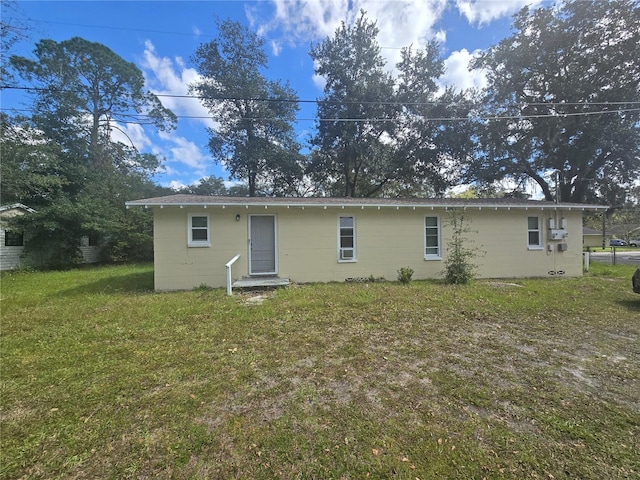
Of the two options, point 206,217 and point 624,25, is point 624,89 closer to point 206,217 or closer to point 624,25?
point 624,25

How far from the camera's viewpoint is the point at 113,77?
21.0 metres

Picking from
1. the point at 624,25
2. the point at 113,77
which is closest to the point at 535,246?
the point at 624,25

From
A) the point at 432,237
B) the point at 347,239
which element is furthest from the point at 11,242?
the point at 432,237

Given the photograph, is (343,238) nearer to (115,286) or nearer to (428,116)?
(115,286)

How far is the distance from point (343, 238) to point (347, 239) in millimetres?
135

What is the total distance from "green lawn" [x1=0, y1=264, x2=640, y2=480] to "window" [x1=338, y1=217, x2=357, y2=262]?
11.9 feet

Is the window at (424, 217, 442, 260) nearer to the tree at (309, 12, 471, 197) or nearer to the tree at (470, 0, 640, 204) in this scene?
the tree at (470, 0, 640, 204)

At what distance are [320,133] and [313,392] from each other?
18281 millimetres

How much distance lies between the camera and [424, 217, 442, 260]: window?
9508mm

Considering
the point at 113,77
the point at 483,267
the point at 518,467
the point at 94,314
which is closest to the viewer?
the point at 518,467

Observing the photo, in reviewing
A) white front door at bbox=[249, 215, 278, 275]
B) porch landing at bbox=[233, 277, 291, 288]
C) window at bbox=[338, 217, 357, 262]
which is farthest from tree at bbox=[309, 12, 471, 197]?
porch landing at bbox=[233, 277, 291, 288]

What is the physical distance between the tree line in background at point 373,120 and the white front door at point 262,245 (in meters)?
9.64

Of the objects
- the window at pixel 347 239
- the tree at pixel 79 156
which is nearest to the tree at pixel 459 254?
the window at pixel 347 239

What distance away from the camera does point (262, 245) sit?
8.70 metres
